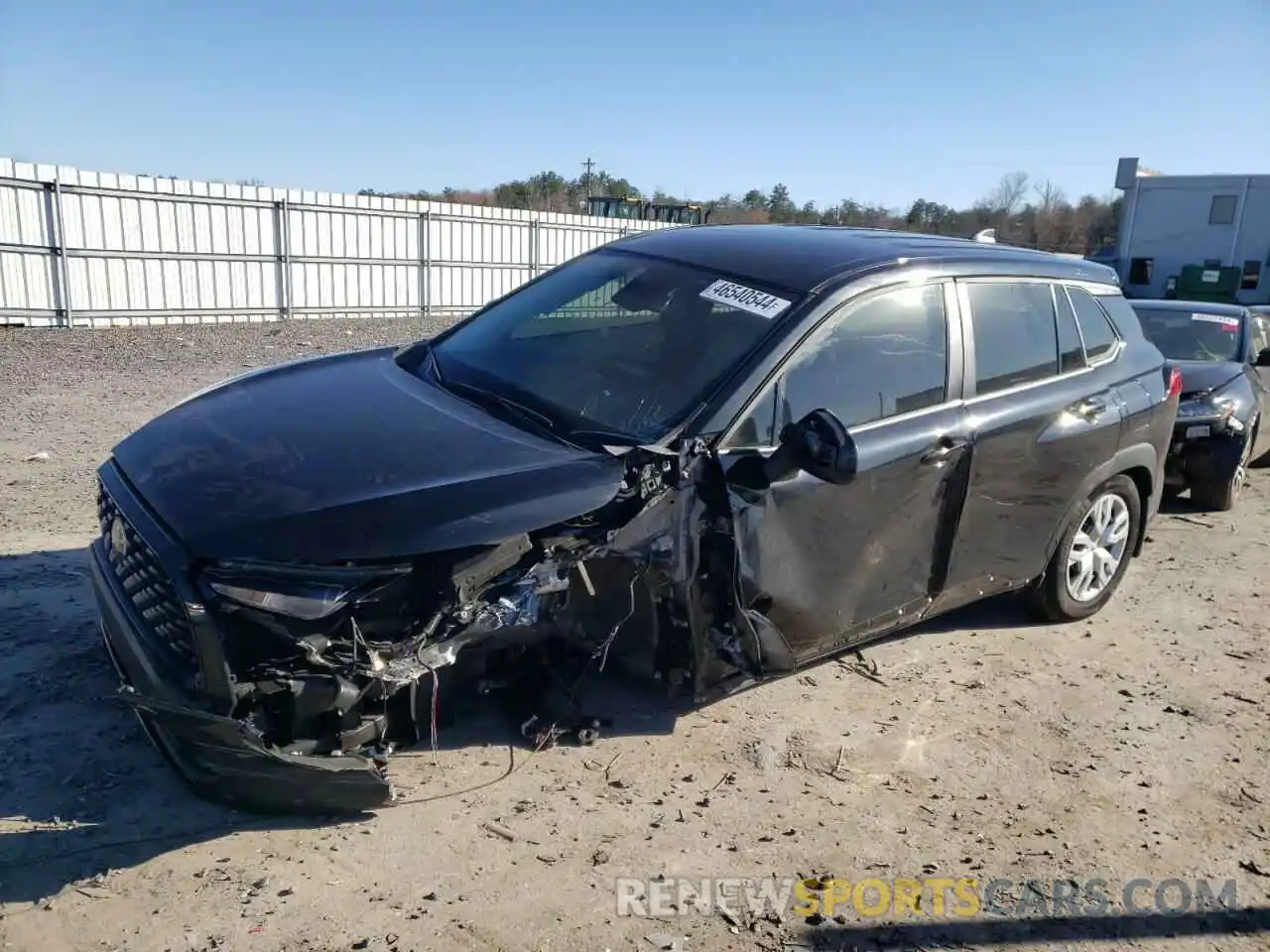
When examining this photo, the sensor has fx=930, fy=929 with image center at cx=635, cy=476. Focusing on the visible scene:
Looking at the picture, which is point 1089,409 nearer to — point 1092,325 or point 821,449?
point 1092,325

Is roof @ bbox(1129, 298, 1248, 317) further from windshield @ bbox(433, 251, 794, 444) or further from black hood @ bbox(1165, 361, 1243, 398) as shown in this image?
windshield @ bbox(433, 251, 794, 444)

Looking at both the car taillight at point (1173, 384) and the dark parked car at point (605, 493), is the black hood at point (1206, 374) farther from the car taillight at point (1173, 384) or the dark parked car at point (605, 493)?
the dark parked car at point (605, 493)

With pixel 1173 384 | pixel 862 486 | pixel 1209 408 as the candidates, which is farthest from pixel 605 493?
pixel 1209 408

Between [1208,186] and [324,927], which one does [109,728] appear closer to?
[324,927]

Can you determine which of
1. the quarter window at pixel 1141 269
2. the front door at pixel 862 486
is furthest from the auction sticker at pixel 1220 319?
the quarter window at pixel 1141 269

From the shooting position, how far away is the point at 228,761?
103 inches

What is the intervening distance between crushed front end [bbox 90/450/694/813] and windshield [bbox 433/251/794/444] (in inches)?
16.6

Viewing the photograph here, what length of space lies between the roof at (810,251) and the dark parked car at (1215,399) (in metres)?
2.50

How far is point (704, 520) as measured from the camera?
318 centimetres

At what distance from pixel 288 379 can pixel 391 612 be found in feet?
5.05

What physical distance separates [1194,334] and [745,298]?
636 cm

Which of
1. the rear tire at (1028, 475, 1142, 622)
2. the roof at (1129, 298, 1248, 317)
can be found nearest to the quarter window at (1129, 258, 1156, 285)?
the roof at (1129, 298, 1248, 317)

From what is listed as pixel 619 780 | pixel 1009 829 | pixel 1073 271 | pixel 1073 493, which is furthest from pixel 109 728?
pixel 1073 271

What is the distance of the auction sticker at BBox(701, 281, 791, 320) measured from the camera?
3.61 metres
